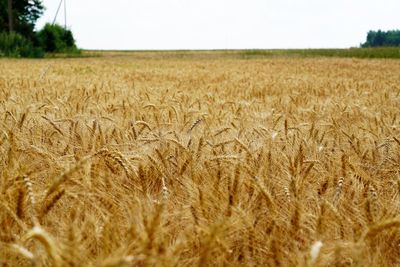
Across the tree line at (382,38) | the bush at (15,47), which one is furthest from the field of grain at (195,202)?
the tree line at (382,38)

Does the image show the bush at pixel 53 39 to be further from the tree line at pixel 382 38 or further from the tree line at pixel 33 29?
the tree line at pixel 382 38

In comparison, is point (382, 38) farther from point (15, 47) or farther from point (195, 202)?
point (195, 202)

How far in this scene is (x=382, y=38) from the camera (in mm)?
111875

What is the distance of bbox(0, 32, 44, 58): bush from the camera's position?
86.2 ft

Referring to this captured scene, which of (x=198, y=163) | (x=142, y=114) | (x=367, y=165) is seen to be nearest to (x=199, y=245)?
(x=198, y=163)

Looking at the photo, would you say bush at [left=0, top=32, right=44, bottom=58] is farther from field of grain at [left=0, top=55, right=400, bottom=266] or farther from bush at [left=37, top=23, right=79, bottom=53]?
field of grain at [left=0, top=55, right=400, bottom=266]

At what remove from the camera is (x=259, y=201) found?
4.12 ft

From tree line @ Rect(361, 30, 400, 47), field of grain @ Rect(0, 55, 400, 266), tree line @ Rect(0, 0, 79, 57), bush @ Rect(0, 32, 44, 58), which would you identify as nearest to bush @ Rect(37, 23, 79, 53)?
tree line @ Rect(0, 0, 79, 57)

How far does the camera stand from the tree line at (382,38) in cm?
11000

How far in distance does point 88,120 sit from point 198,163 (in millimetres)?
1103

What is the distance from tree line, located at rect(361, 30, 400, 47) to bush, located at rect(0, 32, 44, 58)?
95.8 metres

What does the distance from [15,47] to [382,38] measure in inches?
4057

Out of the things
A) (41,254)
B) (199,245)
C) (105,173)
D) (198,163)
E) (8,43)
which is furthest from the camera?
(8,43)

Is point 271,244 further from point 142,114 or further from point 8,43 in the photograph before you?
point 8,43
